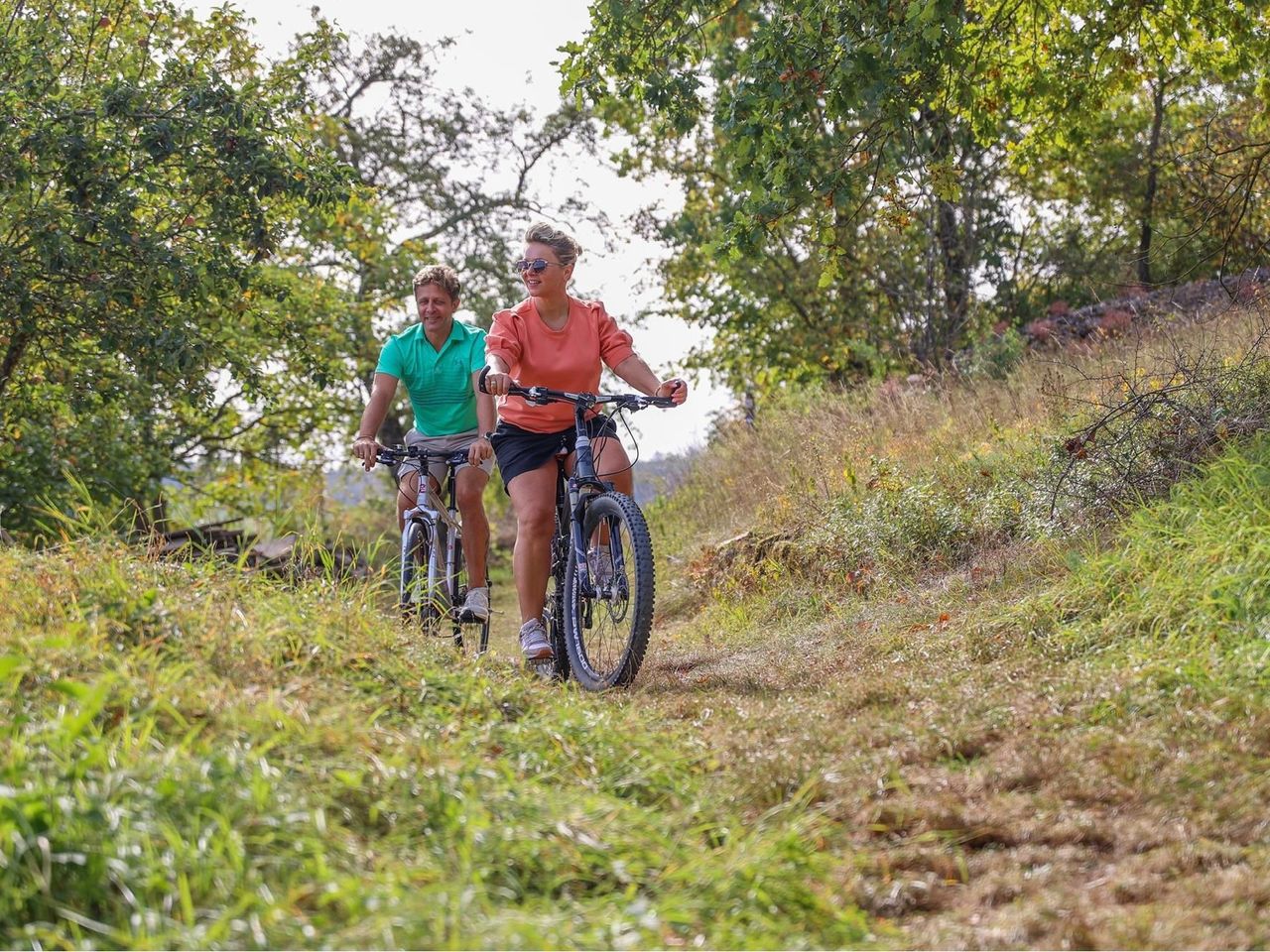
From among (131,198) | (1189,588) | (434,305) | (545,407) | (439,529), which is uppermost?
(131,198)

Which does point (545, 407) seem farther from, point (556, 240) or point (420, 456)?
point (420, 456)

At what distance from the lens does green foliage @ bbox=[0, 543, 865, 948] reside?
2.58 meters

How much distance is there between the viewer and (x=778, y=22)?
7.47m

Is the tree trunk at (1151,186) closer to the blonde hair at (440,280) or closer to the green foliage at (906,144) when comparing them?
the green foliage at (906,144)

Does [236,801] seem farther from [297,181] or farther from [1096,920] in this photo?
[297,181]

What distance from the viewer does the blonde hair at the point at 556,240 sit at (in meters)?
6.30

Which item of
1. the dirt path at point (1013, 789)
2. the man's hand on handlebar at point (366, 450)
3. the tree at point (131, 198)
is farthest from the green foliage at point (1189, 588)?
the tree at point (131, 198)

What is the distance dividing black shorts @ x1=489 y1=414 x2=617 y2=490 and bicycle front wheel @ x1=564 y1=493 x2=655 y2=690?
0.39 meters

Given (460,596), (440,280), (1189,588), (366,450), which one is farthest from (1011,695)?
(440,280)

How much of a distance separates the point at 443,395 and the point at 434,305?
0.48 metres

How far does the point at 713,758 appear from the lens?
4.25 metres

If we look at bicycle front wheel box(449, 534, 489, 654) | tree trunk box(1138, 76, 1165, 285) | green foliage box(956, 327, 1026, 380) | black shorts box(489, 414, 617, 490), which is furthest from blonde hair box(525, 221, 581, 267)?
tree trunk box(1138, 76, 1165, 285)

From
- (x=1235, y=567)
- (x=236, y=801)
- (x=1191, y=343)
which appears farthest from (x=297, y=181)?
(x=236, y=801)

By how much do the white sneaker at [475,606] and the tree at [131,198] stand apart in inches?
160
